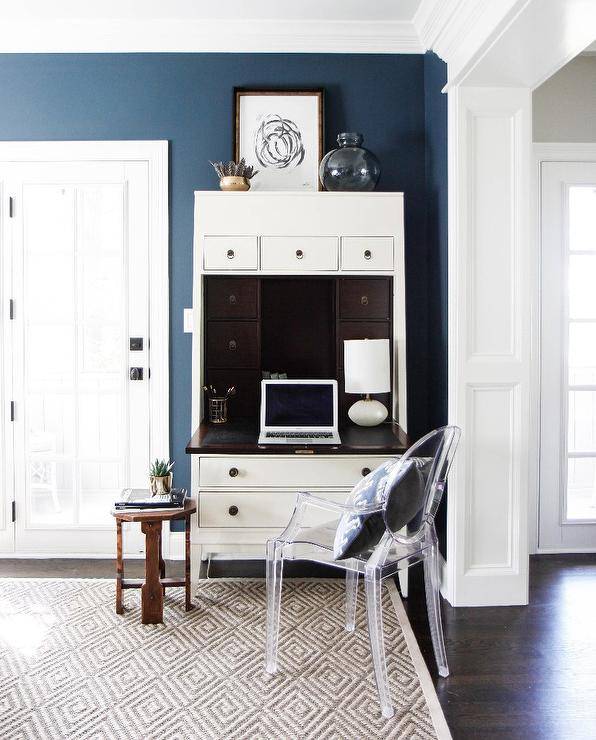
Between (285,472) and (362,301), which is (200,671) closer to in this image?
(285,472)

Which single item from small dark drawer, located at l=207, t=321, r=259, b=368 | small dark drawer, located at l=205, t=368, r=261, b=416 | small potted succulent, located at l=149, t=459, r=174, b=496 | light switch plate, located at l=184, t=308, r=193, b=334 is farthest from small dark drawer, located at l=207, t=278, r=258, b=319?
small potted succulent, located at l=149, t=459, r=174, b=496

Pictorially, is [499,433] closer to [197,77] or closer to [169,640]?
[169,640]

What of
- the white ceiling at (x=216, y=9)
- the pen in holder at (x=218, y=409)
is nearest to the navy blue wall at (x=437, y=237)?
the white ceiling at (x=216, y=9)

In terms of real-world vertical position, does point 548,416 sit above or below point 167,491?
above

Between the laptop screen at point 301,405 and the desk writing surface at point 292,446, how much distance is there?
12cm

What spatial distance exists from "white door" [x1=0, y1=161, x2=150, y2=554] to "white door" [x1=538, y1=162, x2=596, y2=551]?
2.10 m

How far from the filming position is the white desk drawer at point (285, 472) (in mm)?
2582

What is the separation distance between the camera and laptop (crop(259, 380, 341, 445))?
107 inches

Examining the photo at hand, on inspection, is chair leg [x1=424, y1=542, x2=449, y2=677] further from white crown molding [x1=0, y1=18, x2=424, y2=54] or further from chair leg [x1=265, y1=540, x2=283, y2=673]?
white crown molding [x1=0, y1=18, x2=424, y2=54]

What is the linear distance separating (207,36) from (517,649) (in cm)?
312

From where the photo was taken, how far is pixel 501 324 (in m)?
2.67

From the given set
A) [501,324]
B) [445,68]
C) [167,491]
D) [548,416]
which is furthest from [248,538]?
[445,68]

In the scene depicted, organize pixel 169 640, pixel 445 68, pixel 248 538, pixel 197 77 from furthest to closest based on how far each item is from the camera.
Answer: pixel 197 77, pixel 445 68, pixel 248 538, pixel 169 640

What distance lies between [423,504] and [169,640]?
112 centimetres
